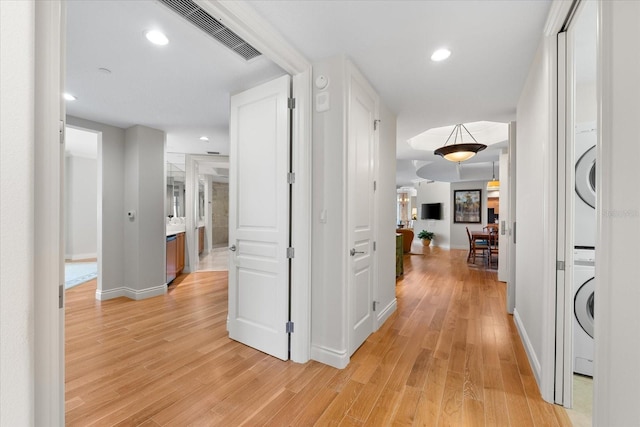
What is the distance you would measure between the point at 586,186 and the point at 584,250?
47 cm

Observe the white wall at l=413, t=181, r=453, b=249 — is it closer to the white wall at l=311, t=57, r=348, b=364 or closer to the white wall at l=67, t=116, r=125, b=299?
the white wall at l=311, t=57, r=348, b=364

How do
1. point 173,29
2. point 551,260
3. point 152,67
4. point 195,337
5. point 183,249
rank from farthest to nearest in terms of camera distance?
point 183,249, point 195,337, point 152,67, point 173,29, point 551,260

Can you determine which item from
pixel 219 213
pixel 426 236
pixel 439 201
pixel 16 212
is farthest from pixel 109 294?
pixel 439 201

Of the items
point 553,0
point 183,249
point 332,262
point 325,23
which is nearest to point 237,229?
point 332,262

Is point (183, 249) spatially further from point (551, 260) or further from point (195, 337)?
point (551, 260)

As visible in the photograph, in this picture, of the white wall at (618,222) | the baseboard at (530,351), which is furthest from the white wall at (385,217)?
the white wall at (618,222)

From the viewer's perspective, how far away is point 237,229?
259 centimetres

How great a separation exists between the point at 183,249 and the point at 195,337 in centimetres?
345

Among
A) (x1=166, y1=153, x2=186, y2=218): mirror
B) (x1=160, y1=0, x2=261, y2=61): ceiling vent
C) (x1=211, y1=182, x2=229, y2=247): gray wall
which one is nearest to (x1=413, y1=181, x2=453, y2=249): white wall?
(x1=211, y1=182, x2=229, y2=247): gray wall

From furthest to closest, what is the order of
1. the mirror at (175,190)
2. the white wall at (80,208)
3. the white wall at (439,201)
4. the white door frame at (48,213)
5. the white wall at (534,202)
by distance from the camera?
the white wall at (439,201)
the mirror at (175,190)
the white wall at (80,208)
the white wall at (534,202)
the white door frame at (48,213)

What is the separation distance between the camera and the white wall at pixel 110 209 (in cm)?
396

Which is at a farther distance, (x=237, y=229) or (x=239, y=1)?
(x=237, y=229)

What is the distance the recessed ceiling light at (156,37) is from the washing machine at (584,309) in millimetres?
3387

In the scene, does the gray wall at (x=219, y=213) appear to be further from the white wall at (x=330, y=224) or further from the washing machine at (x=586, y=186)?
the washing machine at (x=586, y=186)
